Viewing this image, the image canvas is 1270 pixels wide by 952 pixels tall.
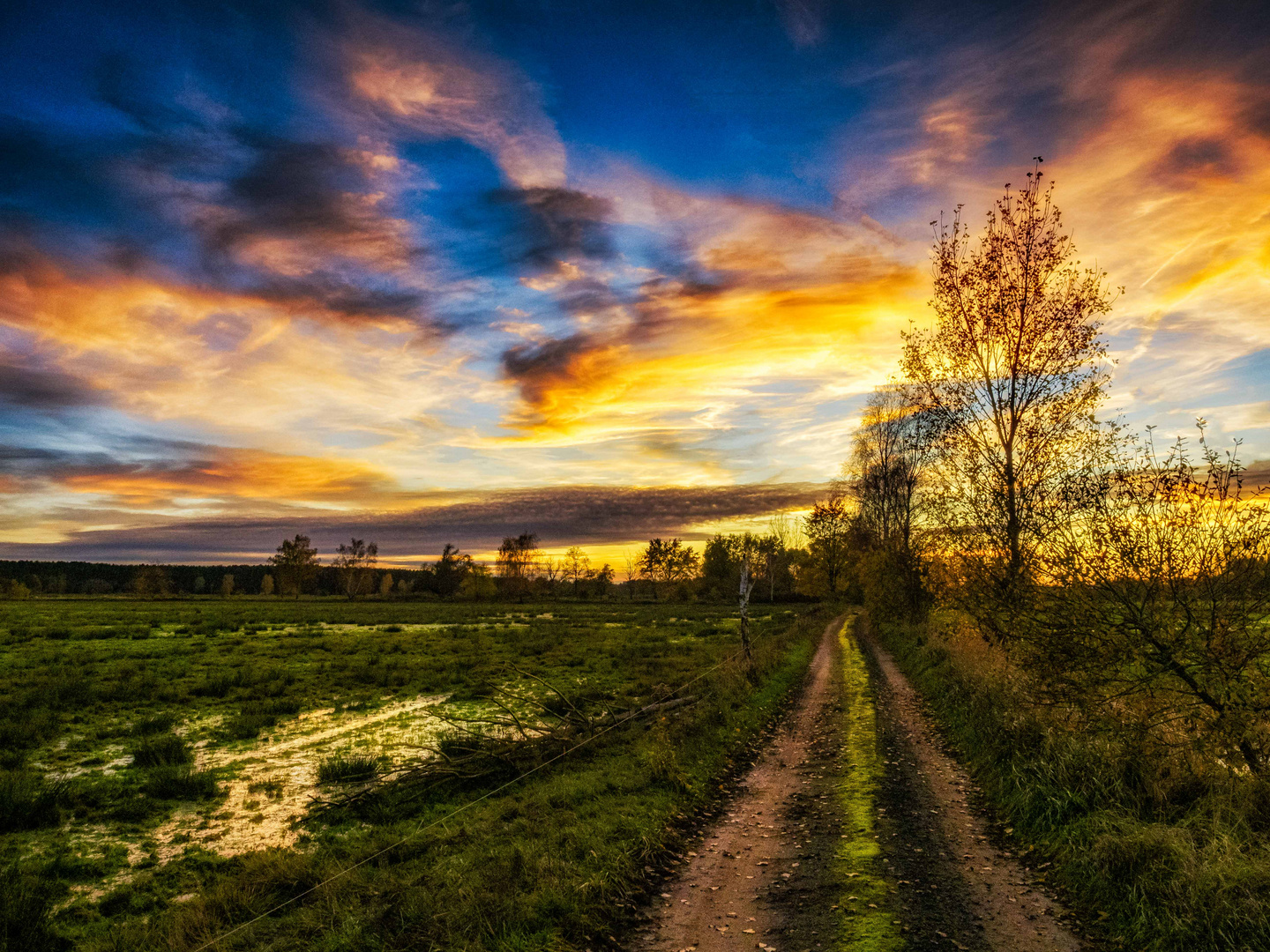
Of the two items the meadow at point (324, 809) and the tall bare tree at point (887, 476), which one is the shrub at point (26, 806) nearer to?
the meadow at point (324, 809)

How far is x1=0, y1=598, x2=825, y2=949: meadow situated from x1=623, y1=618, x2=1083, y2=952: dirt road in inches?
32.4

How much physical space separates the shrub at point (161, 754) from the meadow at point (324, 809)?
0.16 feet

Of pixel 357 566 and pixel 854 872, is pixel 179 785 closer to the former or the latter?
pixel 854 872

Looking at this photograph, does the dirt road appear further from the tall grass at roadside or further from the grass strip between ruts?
the tall grass at roadside

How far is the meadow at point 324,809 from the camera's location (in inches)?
299

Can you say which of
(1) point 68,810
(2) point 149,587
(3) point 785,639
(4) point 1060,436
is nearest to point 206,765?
(1) point 68,810

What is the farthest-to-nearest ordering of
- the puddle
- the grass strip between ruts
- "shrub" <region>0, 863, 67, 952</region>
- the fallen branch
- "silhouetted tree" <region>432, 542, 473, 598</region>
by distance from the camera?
"silhouetted tree" <region>432, 542, 473, 598</region> < the fallen branch < the puddle < "shrub" <region>0, 863, 67, 952</region> < the grass strip between ruts

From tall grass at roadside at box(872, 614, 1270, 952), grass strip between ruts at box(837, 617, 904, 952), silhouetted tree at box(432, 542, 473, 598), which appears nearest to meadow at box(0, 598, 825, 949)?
grass strip between ruts at box(837, 617, 904, 952)

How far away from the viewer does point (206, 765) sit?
15.2 meters

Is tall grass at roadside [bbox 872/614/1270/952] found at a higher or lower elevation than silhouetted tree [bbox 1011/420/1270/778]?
lower

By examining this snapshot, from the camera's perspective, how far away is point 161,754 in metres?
15.4

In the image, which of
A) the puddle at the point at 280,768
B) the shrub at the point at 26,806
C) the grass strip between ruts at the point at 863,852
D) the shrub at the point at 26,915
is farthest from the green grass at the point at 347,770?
the grass strip between ruts at the point at 863,852

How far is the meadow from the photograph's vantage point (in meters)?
7.61

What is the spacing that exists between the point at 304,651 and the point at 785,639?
2850cm
